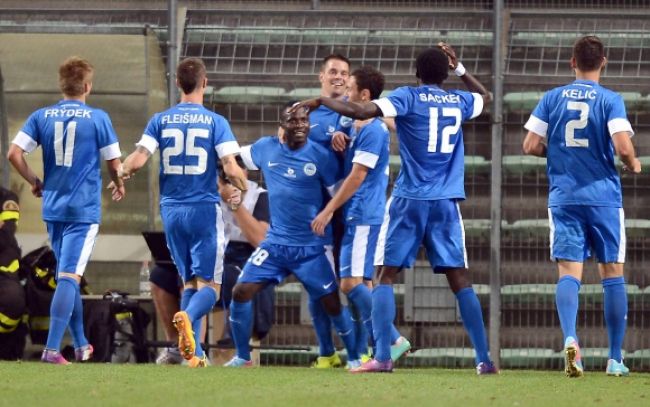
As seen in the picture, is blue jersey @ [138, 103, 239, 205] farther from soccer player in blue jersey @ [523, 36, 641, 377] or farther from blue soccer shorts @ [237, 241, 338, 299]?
soccer player in blue jersey @ [523, 36, 641, 377]

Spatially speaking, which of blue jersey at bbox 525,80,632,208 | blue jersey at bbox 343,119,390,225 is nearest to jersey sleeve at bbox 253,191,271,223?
blue jersey at bbox 343,119,390,225

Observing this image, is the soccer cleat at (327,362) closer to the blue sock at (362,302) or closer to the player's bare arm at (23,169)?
the blue sock at (362,302)

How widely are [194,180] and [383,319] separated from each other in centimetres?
203

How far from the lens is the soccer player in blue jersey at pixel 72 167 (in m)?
12.0

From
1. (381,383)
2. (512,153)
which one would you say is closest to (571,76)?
(512,153)

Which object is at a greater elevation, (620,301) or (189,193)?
(189,193)

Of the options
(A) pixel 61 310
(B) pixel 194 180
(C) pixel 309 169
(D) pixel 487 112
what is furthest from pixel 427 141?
(D) pixel 487 112

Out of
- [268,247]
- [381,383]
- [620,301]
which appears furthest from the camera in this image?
[268,247]

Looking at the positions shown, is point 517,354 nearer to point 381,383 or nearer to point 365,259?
point 365,259

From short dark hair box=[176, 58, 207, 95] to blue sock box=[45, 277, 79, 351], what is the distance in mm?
1658

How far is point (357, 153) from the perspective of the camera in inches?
445

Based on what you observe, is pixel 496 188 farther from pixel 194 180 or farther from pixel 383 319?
pixel 383 319

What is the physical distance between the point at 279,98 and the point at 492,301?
2.61 meters

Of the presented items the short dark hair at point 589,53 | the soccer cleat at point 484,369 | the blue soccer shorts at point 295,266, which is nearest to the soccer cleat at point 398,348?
the blue soccer shorts at point 295,266
